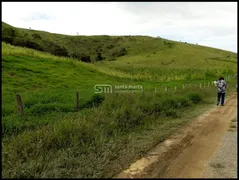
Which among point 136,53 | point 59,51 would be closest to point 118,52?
point 136,53

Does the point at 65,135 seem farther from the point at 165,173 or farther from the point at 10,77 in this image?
the point at 10,77

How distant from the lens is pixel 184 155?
23.5 ft

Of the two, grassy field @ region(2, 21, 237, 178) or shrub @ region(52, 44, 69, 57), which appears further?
shrub @ region(52, 44, 69, 57)

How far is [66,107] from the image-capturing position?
1176 cm

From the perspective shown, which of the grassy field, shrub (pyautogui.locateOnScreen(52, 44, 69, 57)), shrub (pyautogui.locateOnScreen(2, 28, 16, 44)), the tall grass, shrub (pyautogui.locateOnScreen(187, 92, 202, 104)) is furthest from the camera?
shrub (pyautogui.locateOnScreen(52, 44, 69, 57))

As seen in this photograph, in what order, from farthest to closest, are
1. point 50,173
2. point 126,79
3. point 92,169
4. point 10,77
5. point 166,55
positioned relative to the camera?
1. point 166,55
2. point 126,79
3. point 10,77
4. point 92,169
5. point 50,173

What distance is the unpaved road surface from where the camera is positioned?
19.5ft

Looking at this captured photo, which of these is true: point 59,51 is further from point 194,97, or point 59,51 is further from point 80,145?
point 80,145

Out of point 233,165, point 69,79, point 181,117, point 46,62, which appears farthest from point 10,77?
point 233,165

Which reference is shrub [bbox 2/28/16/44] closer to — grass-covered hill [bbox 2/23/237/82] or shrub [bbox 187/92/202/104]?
grass-covered hill [bbox 2/23/237/82]

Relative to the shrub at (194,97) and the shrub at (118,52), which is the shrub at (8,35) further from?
the shrub at (118,52)

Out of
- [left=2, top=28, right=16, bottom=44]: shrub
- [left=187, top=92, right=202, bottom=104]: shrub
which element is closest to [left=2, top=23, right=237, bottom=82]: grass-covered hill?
[left=2, top=28, right=16, bottom=44]: shrub

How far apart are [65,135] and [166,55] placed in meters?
68.0

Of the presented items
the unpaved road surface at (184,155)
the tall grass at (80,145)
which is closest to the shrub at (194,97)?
the unpaved road surface at (184,155)
